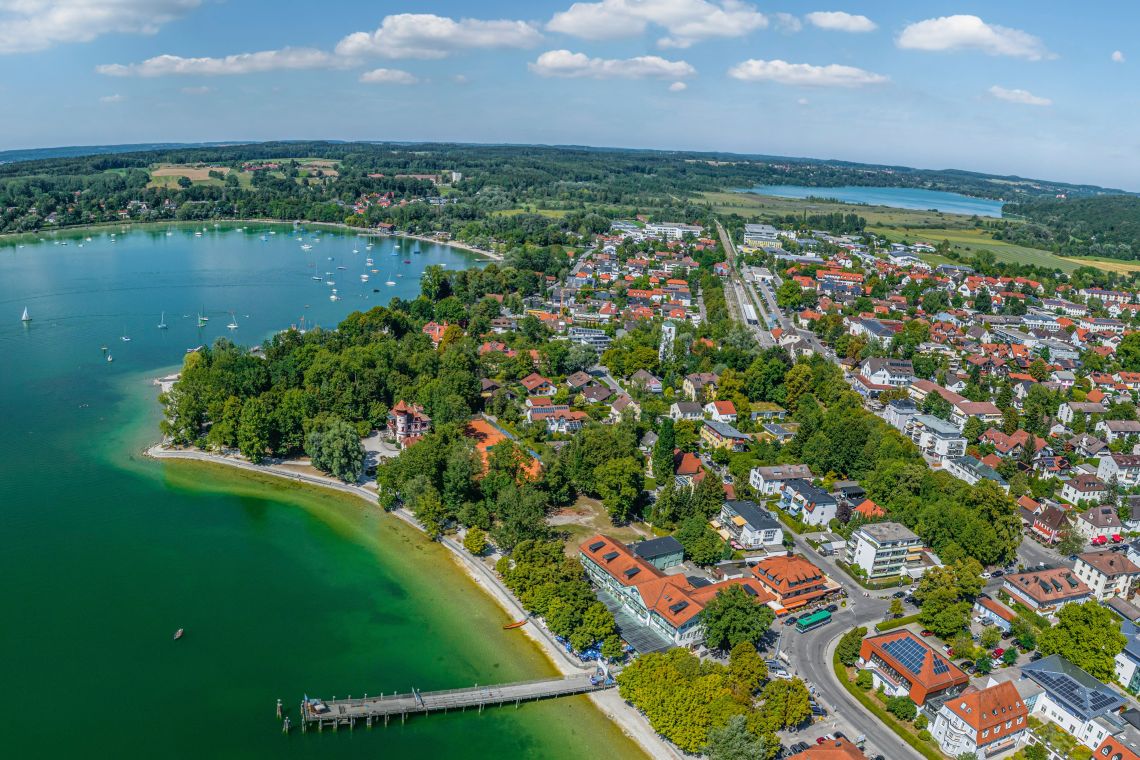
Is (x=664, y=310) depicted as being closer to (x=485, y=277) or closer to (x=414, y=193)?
(x=485, y=277)

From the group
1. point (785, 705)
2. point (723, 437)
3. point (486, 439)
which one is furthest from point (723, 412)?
point (785, 705)

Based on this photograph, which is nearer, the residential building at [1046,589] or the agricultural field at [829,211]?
the residential building at [1046,589]

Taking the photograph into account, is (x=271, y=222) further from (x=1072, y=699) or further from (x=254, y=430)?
(x=1072, y=699)

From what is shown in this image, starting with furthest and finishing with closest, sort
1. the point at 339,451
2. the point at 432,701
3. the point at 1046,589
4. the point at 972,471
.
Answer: the point at 972,471 → the point at 339,451 → the point at 1046,589 → the point at 432,701

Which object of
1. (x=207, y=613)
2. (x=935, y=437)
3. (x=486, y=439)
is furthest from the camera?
(x=935, y=437)

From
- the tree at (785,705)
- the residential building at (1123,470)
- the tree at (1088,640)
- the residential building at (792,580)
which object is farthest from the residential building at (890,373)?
the tree at (785,705)

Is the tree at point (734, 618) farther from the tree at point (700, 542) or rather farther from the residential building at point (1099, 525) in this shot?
the residential building at point (1099, 525)
